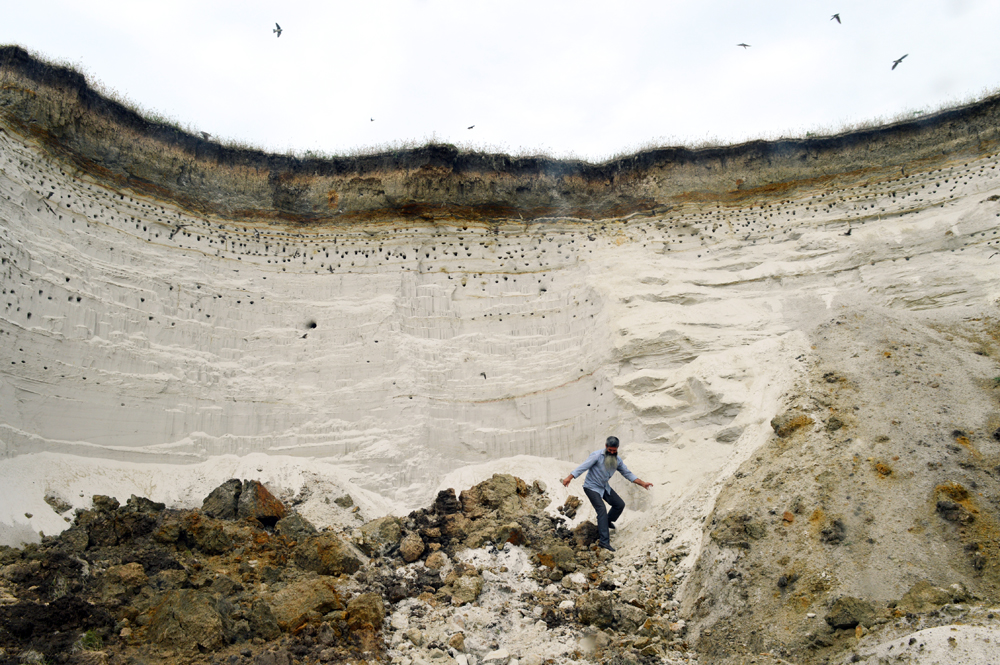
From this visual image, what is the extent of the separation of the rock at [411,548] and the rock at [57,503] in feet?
14.5

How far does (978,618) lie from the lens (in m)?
5.17

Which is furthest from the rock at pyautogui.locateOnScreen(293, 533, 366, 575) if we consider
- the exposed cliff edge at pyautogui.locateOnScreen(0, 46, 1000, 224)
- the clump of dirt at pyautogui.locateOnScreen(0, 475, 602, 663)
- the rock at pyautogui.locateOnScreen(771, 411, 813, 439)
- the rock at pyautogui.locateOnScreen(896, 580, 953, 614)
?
the exposed cliff edge at pyautogui.locateOnScreen(0, 46, 1000, 224)

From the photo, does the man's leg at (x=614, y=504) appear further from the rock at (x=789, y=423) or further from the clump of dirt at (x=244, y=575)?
the rock at (x=789, y=423)

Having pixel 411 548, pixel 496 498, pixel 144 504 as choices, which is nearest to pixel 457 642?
pixel 411 548

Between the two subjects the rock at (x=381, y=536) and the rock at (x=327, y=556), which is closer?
the rock at (x=327, y=556)

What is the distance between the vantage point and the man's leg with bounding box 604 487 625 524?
855 centimetres

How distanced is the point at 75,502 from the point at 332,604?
15.3ft

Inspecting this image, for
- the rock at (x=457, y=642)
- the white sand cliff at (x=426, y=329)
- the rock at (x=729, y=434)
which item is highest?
the white sand cliff at (x=426, y=329)

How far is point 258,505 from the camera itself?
9078mm

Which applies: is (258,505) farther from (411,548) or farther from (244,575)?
(411,548)

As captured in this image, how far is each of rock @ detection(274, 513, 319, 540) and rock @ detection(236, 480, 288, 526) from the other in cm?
19

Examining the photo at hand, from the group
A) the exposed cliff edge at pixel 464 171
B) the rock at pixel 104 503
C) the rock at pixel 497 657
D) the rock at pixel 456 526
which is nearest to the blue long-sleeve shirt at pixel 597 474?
the rock at pixel 456 526

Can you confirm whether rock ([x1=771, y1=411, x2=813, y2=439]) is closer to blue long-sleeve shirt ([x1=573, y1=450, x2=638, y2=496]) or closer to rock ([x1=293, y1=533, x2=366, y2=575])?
blue long-sleeve shirt ([x1=573, y1=450, x2=638, y2=496])

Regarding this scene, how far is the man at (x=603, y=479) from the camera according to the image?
27.3 ft
